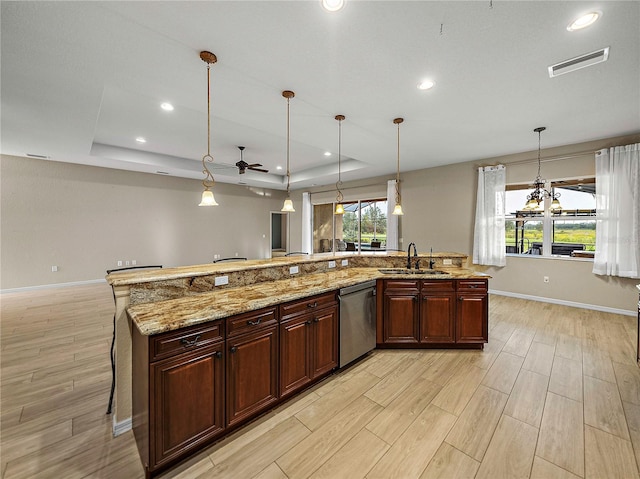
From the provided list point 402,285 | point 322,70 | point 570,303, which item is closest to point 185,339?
point 402,285

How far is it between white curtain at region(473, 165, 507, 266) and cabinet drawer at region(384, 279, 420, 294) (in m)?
3.38

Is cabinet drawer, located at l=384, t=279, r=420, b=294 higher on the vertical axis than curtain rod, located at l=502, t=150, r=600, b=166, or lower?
lower

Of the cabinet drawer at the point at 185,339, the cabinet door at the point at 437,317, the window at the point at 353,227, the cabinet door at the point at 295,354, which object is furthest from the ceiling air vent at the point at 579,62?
the window at the point at 353,227

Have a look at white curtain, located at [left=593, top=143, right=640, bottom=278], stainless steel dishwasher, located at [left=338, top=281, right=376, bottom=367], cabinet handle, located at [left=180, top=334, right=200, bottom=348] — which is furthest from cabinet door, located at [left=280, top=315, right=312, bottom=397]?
Result: white curtain, located at [left=593, top=143, right=640, bottom=278]

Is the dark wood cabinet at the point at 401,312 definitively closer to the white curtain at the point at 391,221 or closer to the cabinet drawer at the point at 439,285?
the cabinet drawer at the point at 439,285

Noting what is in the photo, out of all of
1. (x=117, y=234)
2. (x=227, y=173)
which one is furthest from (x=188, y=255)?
(x=227, y=173)

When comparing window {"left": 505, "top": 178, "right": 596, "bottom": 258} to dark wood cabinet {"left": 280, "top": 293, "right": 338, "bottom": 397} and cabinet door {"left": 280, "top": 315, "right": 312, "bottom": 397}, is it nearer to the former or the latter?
dark wood cabinet {"left": 280, "top": 293, "right": 338, "bottom": 397}

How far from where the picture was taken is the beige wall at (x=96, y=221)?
5.39m

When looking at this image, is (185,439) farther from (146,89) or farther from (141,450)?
(146,89)

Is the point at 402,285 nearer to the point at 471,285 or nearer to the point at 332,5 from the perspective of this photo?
the point at 471,285

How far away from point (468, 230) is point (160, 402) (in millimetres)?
6093

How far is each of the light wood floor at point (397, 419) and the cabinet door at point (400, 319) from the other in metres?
0.19

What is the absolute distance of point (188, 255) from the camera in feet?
25.1

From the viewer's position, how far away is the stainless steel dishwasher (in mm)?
2561
